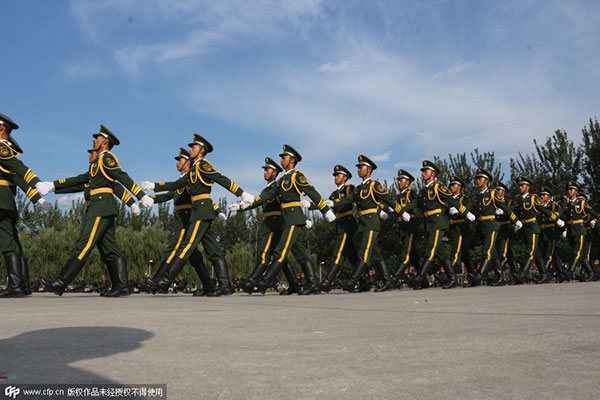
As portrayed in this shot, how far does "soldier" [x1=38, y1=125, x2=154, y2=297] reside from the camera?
8.05 meters

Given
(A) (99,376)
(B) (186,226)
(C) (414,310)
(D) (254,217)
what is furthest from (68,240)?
(A) (99,376)

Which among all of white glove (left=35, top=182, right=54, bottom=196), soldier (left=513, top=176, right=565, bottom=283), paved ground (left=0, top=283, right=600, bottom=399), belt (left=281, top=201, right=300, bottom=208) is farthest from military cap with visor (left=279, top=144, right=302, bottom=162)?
soldier (left=513, top=176, right=565, bottom=283)

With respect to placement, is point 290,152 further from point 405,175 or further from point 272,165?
point 405,175

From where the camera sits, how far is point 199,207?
9234 millimetres

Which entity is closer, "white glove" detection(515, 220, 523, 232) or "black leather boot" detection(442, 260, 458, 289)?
"black leather boot" detection(442, 260, 458, 289)

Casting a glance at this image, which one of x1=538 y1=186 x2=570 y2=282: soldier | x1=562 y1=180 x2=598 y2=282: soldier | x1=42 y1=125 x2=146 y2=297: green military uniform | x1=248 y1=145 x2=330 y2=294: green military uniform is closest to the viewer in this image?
x1=42 y1=125 x2=146 y2=297: green military uniform

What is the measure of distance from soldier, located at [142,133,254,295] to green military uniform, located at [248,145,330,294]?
614 mm

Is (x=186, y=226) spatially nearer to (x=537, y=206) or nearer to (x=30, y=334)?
(x=30, y=334)

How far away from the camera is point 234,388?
242 centimetres

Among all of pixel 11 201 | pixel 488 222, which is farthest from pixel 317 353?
pixel 488 222

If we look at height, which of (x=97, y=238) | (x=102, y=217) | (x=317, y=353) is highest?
(x=102, y=217)

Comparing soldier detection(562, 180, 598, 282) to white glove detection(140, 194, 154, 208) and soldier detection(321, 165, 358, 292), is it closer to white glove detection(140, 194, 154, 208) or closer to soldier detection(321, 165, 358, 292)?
soldier detection(321, 165, 358, 292)

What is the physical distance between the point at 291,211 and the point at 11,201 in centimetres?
418

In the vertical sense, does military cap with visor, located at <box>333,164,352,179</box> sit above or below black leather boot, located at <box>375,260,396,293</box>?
above
